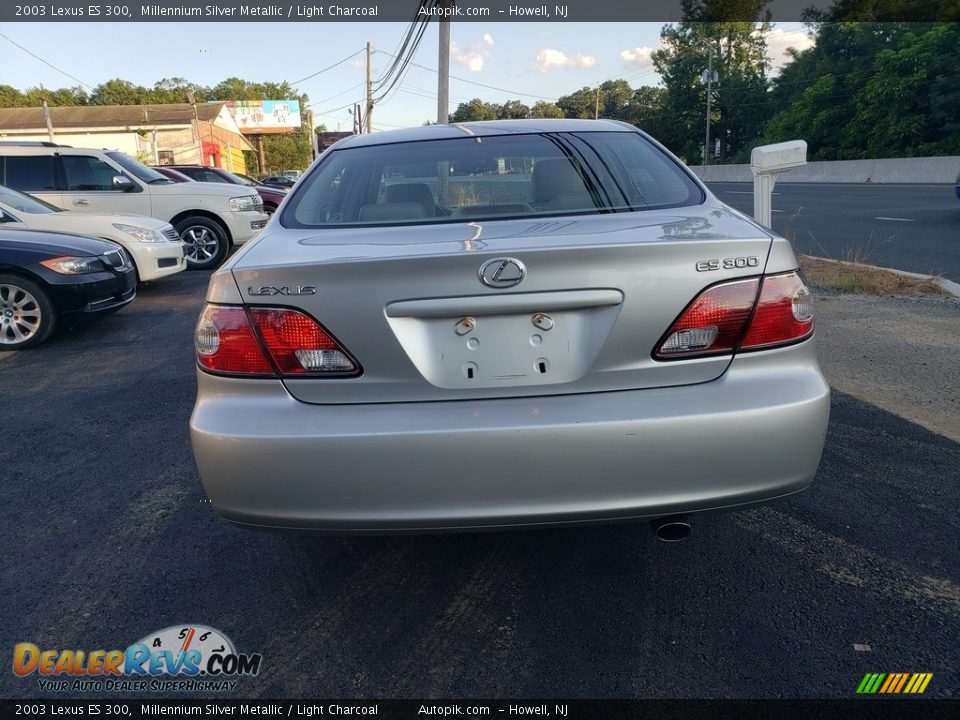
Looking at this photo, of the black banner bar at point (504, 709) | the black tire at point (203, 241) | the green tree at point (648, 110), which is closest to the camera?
the black banner bar at point (504, 709)

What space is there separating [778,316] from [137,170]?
11.4 metres

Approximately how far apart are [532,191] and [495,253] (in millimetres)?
889

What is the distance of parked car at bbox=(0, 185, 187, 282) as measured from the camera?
8148mm

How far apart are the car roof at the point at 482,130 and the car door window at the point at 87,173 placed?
8.84 metres

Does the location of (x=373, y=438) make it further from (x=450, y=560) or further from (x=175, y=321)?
(x=175, y=321)

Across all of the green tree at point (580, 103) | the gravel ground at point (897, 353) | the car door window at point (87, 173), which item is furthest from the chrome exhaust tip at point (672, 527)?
the green tree at point (580, 103)

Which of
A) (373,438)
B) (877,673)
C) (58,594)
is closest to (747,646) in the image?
(877,673)

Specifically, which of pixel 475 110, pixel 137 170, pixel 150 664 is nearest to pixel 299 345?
pixel 150 664

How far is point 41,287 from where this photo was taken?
21.9 ft

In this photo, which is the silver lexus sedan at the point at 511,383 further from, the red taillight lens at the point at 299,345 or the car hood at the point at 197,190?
the car hood at the point at 197,190

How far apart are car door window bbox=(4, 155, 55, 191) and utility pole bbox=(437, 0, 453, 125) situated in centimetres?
1188

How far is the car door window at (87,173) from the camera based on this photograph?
423 inches

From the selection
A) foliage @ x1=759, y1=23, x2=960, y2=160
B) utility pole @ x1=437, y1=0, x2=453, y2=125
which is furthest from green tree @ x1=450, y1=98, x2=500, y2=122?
utility pole @ x1=437, y1=0, x2=453, y2=125

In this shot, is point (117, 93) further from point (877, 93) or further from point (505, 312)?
point (505, 312)
